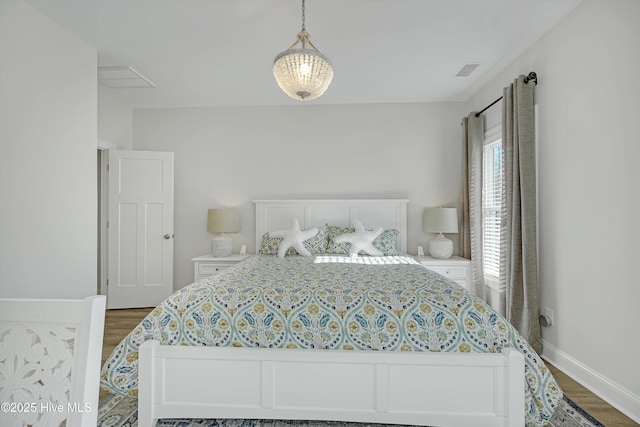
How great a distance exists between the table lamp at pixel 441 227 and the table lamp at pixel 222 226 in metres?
2.36

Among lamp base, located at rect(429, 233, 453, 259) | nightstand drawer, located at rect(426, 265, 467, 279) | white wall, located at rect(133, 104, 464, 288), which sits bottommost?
nightstand drawer, located at rect(426, 265, 467, 279)

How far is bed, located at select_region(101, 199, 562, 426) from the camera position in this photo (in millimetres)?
1729

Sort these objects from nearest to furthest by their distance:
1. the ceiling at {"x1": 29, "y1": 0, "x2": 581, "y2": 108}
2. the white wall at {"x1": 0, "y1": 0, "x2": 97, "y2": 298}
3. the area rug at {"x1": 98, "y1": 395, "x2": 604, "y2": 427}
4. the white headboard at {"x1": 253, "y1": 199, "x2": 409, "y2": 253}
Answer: the area rug at {"x1": 98, "y1": 395, "x2": 604, "y2": 427}, the white wall at {"x1": 0, "y1": 0, "x2": 97, "y2": 298}, the ceiling at {"x1": 29, "y1": 0, "x2": 581, "y2": 108}, the white headboard at {"x1": 253, "y1": 199, "x2": 409, "y2": 253}

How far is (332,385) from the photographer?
178 centimetres

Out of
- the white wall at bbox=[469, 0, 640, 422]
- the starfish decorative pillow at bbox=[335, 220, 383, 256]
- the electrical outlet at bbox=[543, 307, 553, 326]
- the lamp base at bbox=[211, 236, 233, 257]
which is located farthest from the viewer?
the lamp base at bbox=[211, 236, 233, 257]

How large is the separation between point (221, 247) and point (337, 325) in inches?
102

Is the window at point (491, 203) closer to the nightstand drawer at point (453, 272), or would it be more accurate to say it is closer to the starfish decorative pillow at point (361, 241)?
the nightstand drawer at point (453, 272)

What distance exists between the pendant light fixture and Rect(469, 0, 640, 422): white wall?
174cm

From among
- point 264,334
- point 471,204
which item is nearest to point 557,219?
point 471,204

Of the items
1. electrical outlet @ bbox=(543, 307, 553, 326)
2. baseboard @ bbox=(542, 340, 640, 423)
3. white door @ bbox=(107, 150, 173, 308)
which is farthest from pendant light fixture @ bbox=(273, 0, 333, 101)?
white door @ bbox=(107, 150, 173, 308)

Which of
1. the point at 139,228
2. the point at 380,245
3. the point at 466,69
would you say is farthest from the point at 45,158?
the point at 466,69

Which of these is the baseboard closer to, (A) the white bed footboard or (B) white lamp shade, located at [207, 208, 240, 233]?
(A) the white bed footboard

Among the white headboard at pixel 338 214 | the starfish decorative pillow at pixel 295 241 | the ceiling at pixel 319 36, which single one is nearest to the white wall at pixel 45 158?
the ceiling at pixel 319 36

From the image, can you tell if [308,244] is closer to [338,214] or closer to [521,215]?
[338,214]
